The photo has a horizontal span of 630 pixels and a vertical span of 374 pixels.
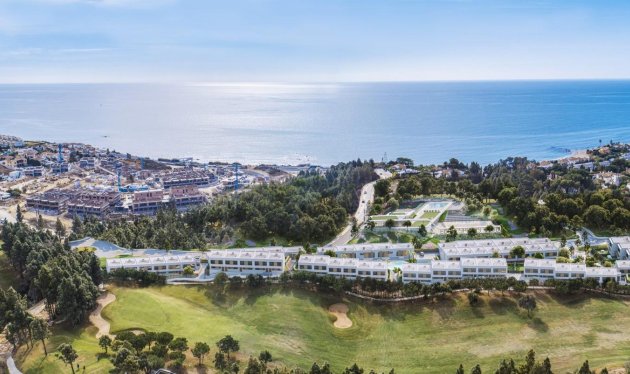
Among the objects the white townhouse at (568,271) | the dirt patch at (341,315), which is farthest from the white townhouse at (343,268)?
the white townhouse at (568,271)

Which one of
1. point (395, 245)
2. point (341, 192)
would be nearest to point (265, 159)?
point (341, 192)

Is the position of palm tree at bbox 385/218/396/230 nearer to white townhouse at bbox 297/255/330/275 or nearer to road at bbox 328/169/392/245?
road at bbox 328/169/392/245

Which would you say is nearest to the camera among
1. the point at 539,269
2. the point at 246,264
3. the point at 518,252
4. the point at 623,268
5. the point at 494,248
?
the point at 539,269

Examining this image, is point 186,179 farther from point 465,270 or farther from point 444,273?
point 465,270

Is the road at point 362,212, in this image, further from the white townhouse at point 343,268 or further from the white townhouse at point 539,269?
the white townhouse at point 539,269

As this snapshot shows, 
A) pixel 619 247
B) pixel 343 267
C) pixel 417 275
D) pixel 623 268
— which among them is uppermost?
pixel 619 247

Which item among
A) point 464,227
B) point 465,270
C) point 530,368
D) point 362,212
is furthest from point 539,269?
point 362,212

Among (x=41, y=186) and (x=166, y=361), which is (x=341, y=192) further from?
(x=41, y=186)
